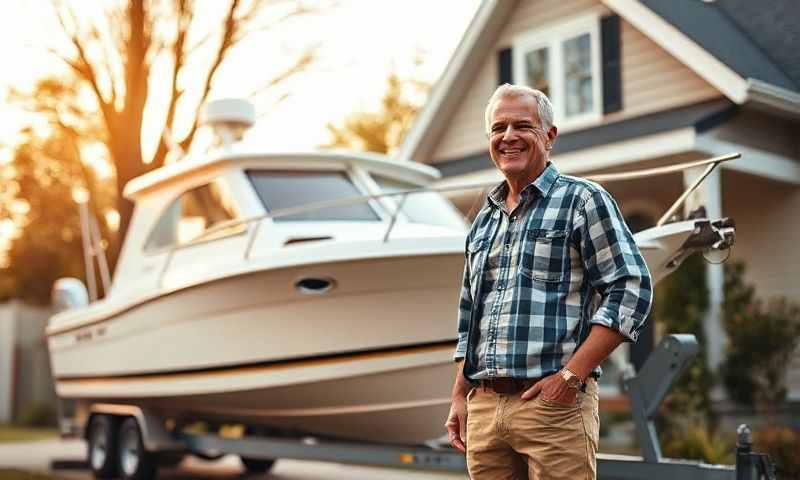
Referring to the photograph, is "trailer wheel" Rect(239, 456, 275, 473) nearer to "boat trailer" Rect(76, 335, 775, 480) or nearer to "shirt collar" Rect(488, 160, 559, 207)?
"boat trailer" Rect(76, 335, 775, 480)

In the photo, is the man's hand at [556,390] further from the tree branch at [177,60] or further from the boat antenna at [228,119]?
the tree branch at [177,60]

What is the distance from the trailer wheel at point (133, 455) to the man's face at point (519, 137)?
6141 millimetres

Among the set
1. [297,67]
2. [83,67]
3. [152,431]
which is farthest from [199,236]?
[297,67]

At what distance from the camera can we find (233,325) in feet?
23.1

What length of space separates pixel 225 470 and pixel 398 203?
4.16 m

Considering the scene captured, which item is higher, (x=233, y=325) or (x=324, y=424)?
(x=233, y=325)

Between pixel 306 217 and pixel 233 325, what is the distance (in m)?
0.93

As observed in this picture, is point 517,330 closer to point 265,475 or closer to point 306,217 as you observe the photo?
point 306,217

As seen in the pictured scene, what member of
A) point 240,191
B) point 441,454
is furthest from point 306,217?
point 441,454

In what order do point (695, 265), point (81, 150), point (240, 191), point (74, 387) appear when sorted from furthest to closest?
point (81, 150), point (695, 265), point (74, 387), point (240, 191)

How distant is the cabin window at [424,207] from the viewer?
7.49 metres

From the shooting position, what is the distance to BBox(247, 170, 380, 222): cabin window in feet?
23.9

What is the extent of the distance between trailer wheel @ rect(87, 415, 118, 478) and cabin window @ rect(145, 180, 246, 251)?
5.29 feet

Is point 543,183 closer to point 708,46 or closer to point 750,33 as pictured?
point 708,46
